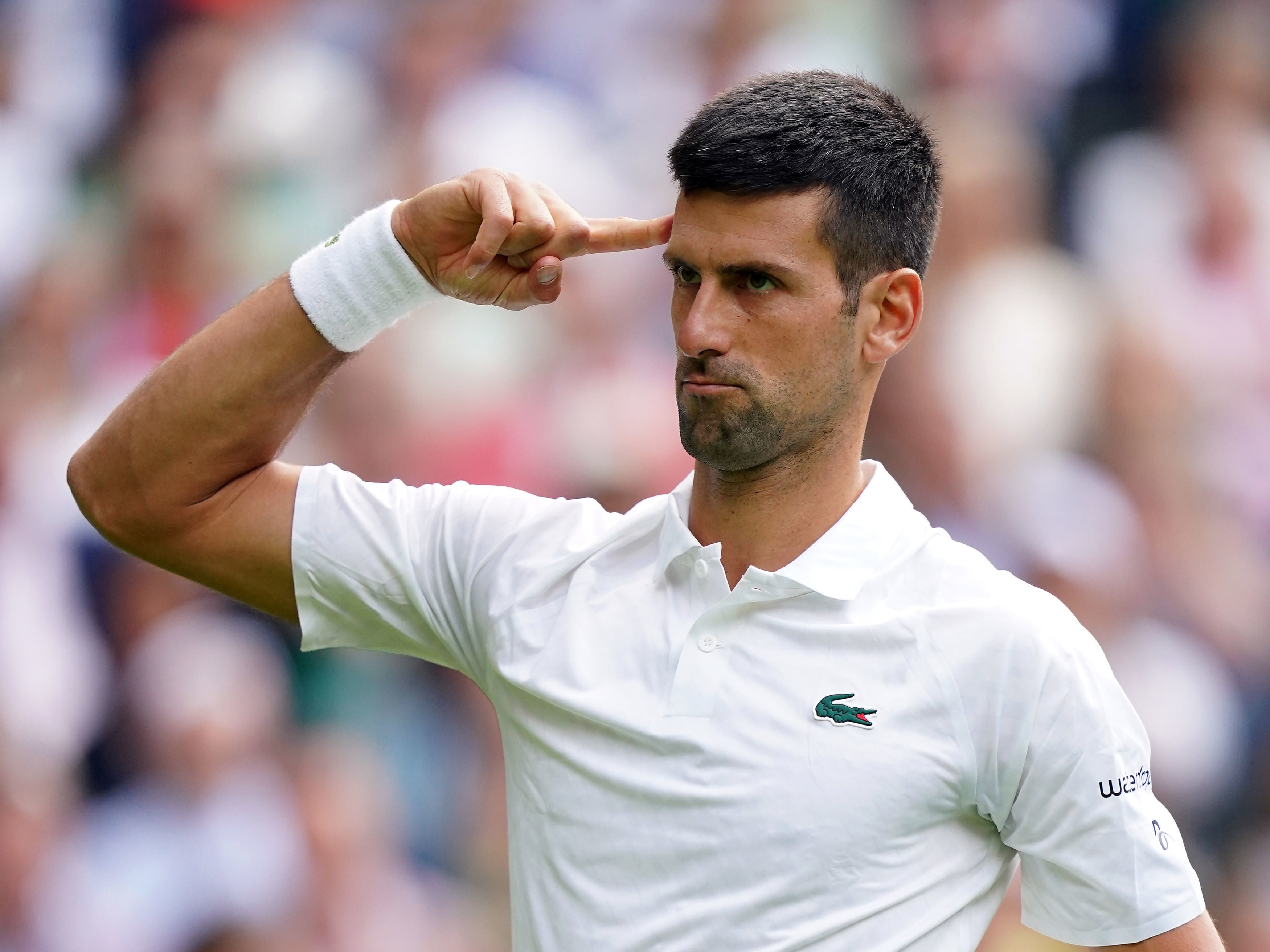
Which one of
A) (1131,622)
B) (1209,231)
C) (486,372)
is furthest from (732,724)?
(1209,231)

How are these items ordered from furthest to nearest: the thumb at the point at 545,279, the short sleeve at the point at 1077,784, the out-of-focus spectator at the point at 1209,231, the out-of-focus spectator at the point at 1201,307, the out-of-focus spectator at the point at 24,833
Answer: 1. the out-of-focus spectator at the point at 1209,231
2. the out-of-focus spectator at the point at 1201,307
3. the out-of-focus spectator at the point at 24,833
4. the thumb at the point at 545,279
5. the short sleeve at the point at 1077,784

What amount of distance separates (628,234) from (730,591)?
0.47 m

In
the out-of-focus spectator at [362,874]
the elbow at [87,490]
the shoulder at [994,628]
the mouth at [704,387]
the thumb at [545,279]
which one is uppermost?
the thumb at [545,279]

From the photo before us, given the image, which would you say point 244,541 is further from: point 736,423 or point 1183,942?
point 1183,942

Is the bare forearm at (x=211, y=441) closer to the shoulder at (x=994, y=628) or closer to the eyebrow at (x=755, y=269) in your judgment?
the eyebrow at (x=755, y=269)

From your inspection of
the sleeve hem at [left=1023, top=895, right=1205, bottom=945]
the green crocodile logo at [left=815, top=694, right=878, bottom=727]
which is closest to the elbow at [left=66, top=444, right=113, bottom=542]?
the green crocodile logo at [left=815, top=694, right=878, bottom=727]

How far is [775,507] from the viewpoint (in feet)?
5.81

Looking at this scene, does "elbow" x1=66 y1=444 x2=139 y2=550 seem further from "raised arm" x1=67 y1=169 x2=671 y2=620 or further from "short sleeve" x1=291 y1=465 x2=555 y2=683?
"short sleeve" x1=291 y1=465 x2=555 y2=683

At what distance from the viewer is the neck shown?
5.77 ft

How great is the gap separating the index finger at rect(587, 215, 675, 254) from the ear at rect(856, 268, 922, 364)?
10.5 inches

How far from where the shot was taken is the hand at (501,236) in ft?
5.75

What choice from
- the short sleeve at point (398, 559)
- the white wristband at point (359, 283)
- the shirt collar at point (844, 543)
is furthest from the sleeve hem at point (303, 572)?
the shirt collar at point (844, 543)

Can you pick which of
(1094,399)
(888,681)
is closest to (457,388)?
(1094,399)

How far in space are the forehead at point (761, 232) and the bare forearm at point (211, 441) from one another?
514 mm
